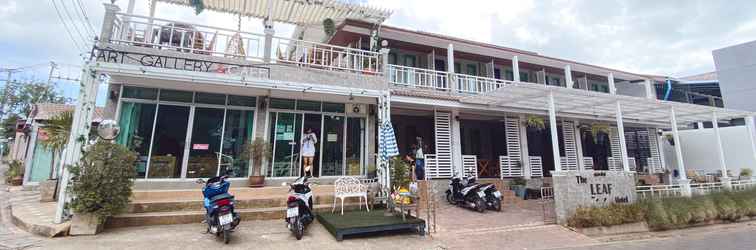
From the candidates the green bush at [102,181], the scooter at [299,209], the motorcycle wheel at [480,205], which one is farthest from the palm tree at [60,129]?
the motorcycle wheel at [480,205]

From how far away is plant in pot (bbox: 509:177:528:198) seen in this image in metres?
9.63

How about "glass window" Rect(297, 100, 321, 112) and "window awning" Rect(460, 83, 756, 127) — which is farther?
"glass window" Rect(297, 100, 321, 112)

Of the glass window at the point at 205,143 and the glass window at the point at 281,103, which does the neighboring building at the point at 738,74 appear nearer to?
the glass window at the point at 281,103

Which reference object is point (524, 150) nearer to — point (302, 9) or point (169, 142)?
point (302, 9)

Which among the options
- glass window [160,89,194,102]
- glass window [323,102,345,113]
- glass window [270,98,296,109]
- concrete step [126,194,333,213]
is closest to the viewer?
concrete step [126,194,333,213]

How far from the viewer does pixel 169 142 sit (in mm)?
7262

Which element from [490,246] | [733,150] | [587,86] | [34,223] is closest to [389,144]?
[490,246]

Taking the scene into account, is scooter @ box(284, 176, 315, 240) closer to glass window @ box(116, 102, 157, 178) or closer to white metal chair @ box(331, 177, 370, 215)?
white metal chair @ box(331, 177, 370, 215)

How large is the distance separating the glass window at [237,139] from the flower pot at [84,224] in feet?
9.41

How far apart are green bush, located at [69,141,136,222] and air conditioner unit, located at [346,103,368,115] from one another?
204 inches

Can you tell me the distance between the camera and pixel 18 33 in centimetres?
1420

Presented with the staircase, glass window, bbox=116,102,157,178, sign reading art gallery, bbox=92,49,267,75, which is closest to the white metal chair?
the staircase

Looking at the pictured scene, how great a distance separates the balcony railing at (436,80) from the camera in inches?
376

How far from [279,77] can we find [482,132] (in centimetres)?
875
